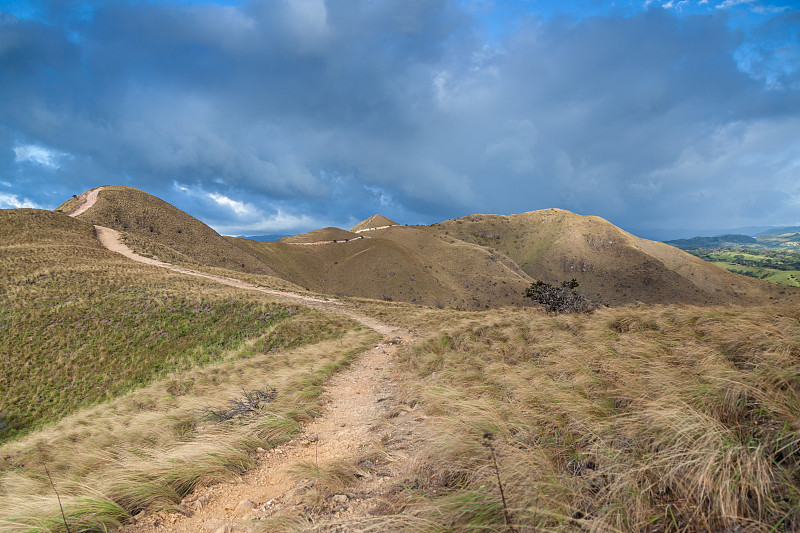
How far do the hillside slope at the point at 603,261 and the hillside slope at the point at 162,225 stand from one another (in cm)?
8241

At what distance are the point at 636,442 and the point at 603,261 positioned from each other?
124 meters

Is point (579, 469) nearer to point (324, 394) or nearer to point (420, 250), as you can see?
point (324, 394)

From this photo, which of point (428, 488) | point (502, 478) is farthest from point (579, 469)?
point (428, 488)

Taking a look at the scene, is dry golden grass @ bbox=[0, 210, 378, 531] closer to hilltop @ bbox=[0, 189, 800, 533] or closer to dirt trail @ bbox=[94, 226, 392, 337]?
hilltop @ bbox=[0, 189, 800, 533]

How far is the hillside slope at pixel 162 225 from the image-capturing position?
52784mm

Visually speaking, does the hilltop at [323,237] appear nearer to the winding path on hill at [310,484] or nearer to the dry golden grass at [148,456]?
the dry golden grass at [148,456]

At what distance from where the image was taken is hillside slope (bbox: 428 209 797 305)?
9144 centimetres

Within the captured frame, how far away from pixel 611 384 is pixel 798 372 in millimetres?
1745

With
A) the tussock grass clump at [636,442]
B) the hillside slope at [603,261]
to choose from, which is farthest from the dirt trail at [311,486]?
the hillside slope at [603,261]

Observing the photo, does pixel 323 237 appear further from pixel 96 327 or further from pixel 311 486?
pixel 311 486

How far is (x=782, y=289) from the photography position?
9300cm

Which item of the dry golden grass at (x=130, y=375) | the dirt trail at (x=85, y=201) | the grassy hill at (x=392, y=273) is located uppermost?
the dirt trail at (x=85, y=201)

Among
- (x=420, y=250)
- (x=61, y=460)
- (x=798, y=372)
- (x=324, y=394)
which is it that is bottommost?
(x=61, y=460)

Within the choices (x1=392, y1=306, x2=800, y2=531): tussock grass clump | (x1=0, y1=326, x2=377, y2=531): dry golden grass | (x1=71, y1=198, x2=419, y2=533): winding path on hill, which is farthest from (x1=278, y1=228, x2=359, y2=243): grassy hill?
(x1=392, y1=306, x2=800, y2=531): tussock grass clump
